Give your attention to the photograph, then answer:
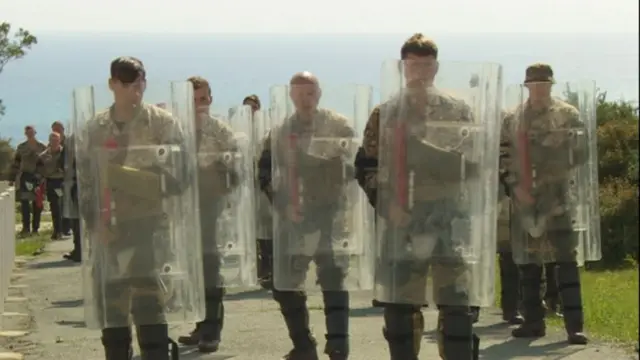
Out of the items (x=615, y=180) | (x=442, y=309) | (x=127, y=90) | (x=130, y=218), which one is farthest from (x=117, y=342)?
(x=615, y=180)

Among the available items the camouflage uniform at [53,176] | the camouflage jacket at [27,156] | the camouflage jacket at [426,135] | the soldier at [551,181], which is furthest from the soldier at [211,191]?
the camouflage jacket at [27,156]

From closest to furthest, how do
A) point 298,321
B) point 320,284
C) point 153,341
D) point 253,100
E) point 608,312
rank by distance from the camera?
point 153,341, point 320,284, point 298,321, point 608,312, point 253,100

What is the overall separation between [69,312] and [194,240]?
19.9ft

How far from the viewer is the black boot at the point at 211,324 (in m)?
10.6

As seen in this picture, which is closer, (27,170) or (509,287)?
(509,287)

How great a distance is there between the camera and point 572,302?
411 inches

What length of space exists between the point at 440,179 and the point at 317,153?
5.35 feet

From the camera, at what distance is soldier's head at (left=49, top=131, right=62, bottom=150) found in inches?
892

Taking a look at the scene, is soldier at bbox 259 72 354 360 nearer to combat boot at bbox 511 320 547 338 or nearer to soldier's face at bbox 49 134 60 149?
combat boot at bbox 511 320 547 338

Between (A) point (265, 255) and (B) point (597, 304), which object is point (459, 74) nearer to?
(B) point (597, 304)

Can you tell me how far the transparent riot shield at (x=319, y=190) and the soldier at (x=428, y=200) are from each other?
4.24 ft

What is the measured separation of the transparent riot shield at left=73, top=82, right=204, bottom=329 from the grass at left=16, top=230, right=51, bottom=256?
1343 cm

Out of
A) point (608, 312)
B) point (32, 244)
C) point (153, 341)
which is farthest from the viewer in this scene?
point (32, 244)

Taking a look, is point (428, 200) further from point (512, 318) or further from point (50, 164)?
point (50, 164)
